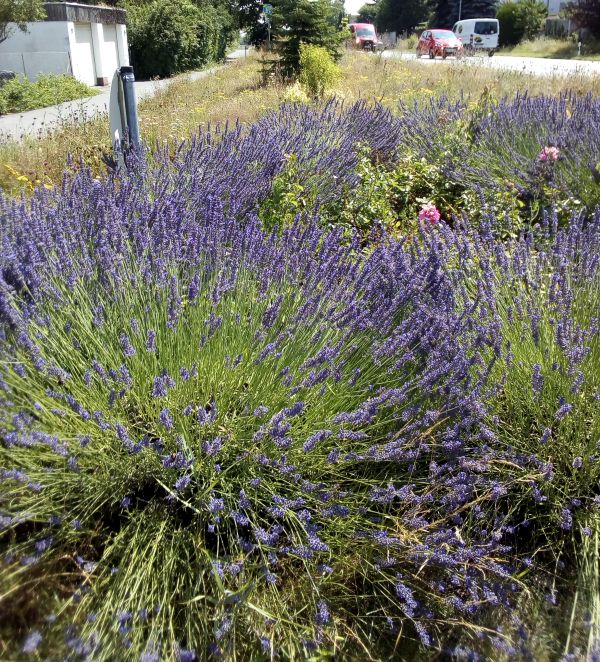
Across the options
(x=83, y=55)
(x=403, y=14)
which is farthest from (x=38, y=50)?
(x=403, y=14)

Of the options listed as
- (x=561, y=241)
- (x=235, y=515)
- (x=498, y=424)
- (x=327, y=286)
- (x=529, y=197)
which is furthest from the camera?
(x=529, y=197)

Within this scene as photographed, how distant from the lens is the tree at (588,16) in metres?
33.3

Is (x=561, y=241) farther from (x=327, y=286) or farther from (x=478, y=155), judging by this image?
(x=478, y=155)

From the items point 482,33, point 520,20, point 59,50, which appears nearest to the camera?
point 59,50

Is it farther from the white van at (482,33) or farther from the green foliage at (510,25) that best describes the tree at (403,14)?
the white van at (482,33)

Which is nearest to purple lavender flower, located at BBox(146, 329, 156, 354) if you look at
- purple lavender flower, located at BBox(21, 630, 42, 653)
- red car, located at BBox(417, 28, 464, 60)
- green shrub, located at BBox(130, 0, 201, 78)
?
purple lavender flower, located at BBox(21, 630, 42, 653)

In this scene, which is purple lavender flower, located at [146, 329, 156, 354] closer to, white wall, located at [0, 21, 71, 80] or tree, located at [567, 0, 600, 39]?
white wall, located at [0, 21, 71, 80]

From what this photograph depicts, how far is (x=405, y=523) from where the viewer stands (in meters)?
1.92

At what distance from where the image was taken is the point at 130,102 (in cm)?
413

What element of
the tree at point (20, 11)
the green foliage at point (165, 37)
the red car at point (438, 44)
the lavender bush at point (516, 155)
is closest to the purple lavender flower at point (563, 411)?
the lavender bush at point (516, 155)

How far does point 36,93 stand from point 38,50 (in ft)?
19.3

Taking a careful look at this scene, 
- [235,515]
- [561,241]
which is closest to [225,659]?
[235,515]

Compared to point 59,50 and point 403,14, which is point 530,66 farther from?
point 403,14

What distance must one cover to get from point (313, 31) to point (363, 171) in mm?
11303
